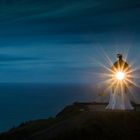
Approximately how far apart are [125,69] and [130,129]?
32.0 feet

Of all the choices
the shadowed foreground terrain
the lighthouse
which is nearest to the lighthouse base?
the lighthouse

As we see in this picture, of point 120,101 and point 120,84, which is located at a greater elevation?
point 120,84

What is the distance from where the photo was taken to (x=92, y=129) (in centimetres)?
4162

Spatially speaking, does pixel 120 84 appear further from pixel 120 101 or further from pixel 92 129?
pixel 92 129

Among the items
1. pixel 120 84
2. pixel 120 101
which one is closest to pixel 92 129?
pixel 120 101

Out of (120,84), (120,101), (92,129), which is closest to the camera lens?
(92,129)

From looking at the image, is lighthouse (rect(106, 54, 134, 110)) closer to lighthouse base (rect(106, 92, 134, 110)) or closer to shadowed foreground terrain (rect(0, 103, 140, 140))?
lighthouse base (rect(106, 92, 134, 110))

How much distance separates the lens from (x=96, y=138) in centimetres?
4081

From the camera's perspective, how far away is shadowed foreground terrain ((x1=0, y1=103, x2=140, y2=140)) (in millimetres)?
41094

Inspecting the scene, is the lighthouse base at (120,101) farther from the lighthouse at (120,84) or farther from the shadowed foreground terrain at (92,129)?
the shadowed foreground terrain at (92,129)

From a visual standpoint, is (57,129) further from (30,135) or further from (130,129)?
(130,129)

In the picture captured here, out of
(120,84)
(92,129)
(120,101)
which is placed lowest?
(92,129)

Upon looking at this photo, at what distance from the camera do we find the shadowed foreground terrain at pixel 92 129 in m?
41.1

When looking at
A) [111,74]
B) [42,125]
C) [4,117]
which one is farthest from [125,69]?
[4,117]
